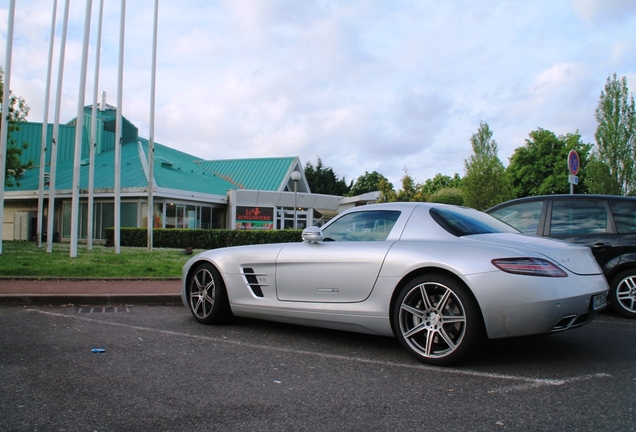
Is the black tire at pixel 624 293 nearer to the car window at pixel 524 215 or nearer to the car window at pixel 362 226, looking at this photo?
the car window at pixel 524 215

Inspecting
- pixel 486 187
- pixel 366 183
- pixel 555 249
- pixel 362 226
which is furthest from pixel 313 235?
pixel 366 183

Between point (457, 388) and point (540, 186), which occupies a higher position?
point (540, 186)

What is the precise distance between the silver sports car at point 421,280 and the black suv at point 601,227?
2.17 m

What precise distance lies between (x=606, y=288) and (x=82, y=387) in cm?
405

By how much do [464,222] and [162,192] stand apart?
80.2ft

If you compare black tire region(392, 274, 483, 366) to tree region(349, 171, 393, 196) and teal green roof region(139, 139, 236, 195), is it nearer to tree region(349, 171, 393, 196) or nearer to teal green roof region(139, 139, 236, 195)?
teal green roof region(139, 139, 236, 195)

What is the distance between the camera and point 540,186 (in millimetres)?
50688

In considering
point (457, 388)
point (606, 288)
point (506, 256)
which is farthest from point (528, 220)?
point (457, 388)

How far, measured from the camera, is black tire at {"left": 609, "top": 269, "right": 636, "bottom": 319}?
5953mm

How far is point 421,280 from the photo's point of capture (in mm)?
3873

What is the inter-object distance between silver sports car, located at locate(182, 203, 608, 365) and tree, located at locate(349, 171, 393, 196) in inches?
2734

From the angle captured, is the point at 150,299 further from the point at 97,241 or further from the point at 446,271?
the point at 97,241

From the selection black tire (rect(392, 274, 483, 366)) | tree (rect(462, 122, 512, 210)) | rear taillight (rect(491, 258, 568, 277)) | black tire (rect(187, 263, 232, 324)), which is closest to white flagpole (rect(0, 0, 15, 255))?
black tire (rect(187, 263, 232, 324))

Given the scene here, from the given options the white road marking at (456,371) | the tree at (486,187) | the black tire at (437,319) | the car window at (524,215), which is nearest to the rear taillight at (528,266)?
the black tire at (437,319)
